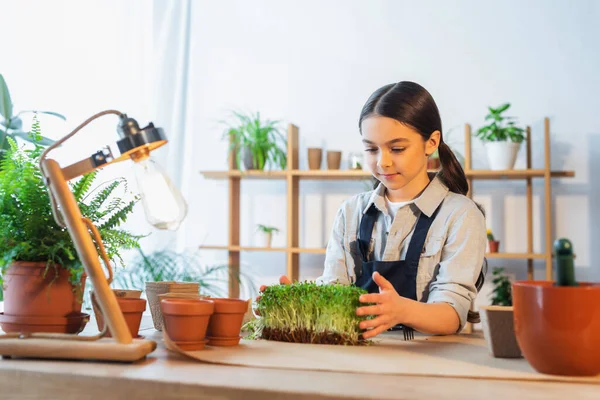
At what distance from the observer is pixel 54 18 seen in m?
3.70

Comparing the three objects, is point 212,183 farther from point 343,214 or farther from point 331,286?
point 331,286

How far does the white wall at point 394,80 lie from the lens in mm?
4270

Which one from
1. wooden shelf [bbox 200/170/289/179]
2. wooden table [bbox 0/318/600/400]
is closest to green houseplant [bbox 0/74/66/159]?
wooden shelf [bbox 200/170/289/179]

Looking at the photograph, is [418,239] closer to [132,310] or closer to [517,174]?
[132,310]

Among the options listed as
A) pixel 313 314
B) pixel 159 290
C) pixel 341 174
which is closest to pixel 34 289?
pixel 159 290

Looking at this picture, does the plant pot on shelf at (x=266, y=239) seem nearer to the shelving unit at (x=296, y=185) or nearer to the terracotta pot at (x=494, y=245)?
the shelving unit at (x=296, y=185)

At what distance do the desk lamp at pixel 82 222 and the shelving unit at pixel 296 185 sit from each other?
3.09m

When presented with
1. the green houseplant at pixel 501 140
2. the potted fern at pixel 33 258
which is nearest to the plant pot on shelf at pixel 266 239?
the green houseplant at pixel 501 140

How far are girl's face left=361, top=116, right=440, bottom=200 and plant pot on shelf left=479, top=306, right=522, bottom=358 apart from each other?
0.78 m

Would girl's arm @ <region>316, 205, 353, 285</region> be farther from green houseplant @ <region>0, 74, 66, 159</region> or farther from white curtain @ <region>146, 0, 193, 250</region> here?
white curtain @ <region>146, 0, 193, 250</region>

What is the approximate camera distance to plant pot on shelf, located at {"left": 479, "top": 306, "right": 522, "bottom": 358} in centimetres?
116

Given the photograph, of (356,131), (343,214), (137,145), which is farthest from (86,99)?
(137,145)

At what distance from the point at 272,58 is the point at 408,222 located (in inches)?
117

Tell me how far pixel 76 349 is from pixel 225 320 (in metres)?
0.27
